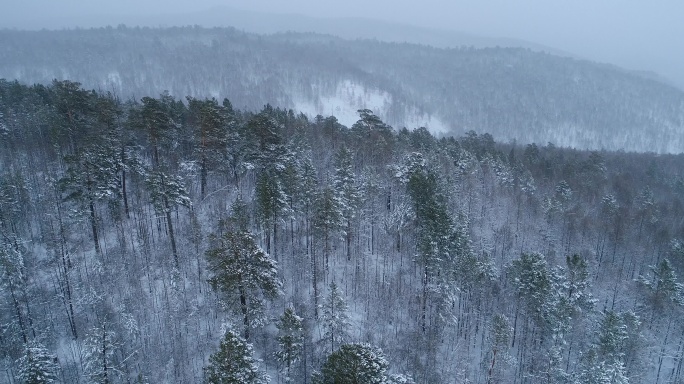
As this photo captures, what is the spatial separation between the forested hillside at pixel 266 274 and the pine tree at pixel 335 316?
16cm

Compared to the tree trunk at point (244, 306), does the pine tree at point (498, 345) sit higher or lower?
lower

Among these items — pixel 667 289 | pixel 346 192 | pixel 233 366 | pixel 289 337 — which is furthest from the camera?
pixel 346 192

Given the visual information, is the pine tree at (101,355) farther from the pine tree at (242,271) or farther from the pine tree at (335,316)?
the pine tree at (335,316)

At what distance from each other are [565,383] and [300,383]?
2342 cm

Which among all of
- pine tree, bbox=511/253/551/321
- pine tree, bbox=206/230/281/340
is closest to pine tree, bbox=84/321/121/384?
pine tree, bbox=206/230/281/340

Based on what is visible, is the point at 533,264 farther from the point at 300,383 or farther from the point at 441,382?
the point at 300,383

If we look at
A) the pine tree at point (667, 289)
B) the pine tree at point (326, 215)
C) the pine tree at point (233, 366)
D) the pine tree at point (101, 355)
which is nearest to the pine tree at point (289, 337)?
the pine tree at point (233, 366)

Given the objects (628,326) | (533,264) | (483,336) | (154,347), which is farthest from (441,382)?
(154,347)

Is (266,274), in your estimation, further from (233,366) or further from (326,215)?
(326,215)

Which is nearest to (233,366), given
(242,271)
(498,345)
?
(242,271)

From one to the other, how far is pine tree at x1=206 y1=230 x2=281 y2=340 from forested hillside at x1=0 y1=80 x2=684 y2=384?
0.14 metres

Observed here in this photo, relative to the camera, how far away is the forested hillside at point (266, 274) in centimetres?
3183

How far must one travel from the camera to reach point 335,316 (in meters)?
33.0

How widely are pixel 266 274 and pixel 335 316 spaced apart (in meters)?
7.18
